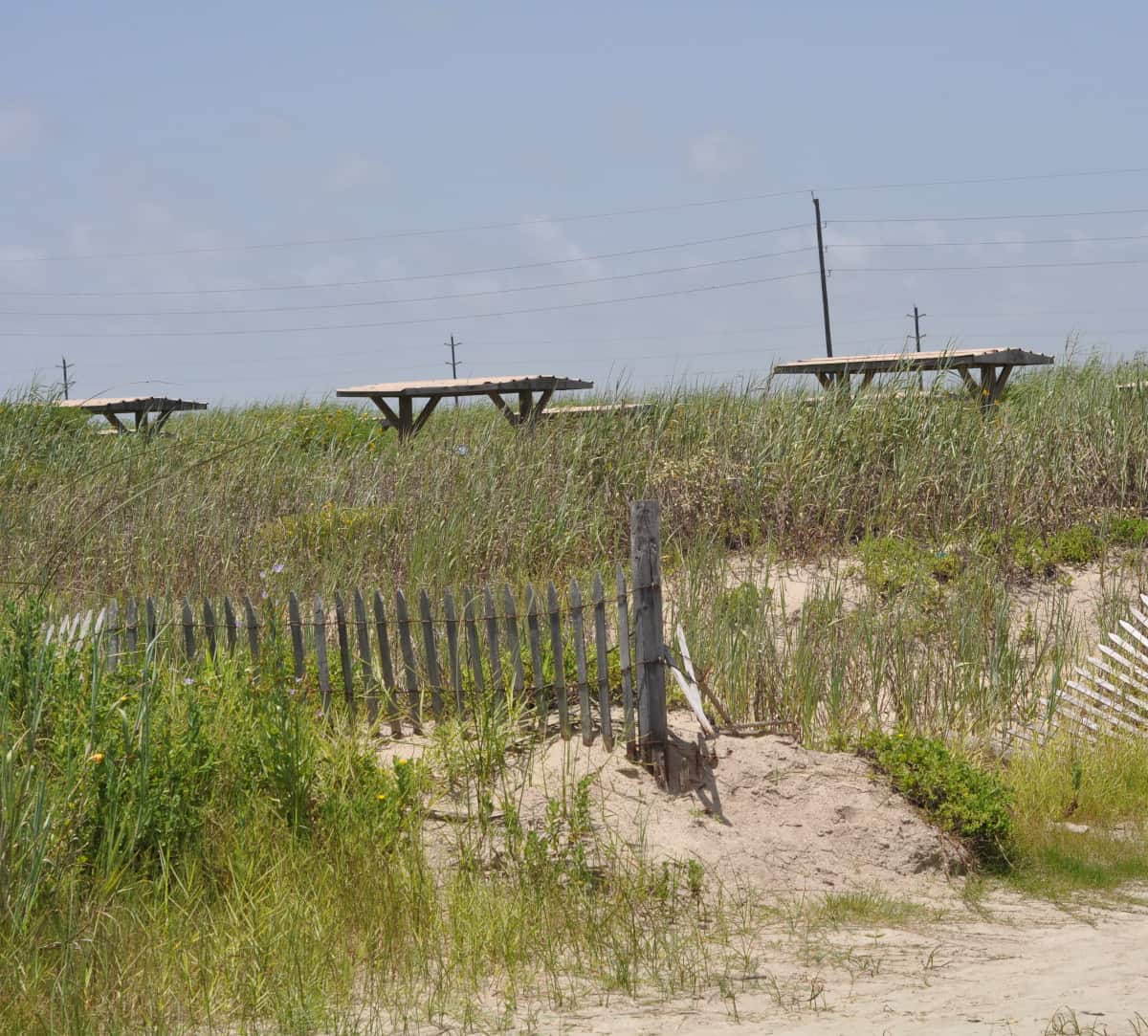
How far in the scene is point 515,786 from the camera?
5.21 m

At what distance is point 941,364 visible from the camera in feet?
41.2

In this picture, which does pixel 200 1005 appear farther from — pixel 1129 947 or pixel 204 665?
pixel 1129 947

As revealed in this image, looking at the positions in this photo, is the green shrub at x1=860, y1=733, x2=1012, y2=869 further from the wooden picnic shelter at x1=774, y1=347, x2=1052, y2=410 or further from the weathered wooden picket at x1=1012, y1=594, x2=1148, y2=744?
the wooden picnic shelter at x1=774, y1=347, x2=1052, y2=410

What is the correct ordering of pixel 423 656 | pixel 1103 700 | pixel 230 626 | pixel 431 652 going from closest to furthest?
pixel 431 652 → pixel 230 626 → pixel 423 656 → pixel 1103 700

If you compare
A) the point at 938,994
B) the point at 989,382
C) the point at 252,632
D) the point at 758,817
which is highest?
the point at 989,382

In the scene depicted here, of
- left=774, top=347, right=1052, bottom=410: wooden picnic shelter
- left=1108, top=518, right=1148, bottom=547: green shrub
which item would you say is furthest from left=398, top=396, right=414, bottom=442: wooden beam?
left=1108, top=518, right=1148, bottom=547: green shrub

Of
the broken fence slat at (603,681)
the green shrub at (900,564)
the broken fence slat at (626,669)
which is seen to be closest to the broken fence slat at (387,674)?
the broken fence slat at (603,681)

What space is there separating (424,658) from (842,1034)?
311 cm

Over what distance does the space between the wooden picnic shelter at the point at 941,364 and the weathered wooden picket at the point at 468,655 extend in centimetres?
694

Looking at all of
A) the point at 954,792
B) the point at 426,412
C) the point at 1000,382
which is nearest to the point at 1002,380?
the point at 1000,382

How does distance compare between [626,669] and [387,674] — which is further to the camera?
[387,674]

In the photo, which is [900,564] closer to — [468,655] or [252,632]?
[468,655]

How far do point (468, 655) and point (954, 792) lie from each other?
93.4 inches

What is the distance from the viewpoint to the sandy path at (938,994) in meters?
3.52
